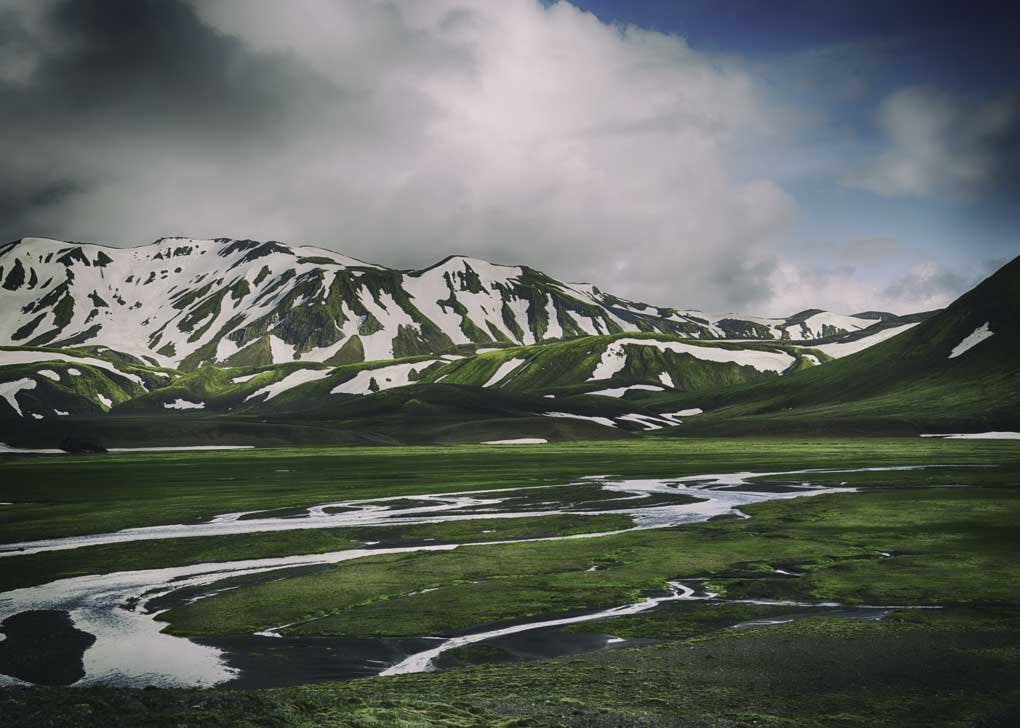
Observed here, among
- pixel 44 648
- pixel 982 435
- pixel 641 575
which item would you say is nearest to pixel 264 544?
pixel 44 648

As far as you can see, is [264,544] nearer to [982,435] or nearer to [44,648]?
[44,648]

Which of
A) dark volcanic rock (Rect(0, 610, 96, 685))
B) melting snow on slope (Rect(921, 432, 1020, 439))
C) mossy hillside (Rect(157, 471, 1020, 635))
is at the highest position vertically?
dark volcanic rock (Rect(0, 610, 96, 685))

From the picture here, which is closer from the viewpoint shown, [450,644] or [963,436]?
[450,644]

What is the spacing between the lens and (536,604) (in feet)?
105

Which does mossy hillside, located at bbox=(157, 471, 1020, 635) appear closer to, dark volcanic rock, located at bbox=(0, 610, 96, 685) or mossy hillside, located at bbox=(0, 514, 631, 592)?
dark volcanic rock, located at bbox=(0, 610, 96, 685)

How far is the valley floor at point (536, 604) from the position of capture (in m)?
18.2

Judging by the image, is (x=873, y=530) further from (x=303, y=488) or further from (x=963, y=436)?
(x=963, y=436)

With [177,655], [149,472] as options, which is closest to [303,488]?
[149,472]

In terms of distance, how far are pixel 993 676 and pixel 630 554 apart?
23551 mm

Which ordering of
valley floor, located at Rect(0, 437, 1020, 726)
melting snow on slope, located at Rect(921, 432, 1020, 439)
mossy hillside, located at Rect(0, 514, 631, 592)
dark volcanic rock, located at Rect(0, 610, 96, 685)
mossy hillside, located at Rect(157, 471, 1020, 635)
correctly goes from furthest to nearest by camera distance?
1. melting snow on slope, located at Rect(921, 432, 1020, 439)
2. mossy hillside, located at Rect(0, 514, 631, 592)
3. mossy hillside, located at Rect(157, 471, 1020, 635)
4. dark volcanic rock, located at Rect(0, 610, 96, 685)
5. valley floor, located at Rect(0, 437, 1020, 726)

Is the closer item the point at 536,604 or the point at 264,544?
the point at 536,604

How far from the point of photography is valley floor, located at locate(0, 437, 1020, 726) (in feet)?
59.9

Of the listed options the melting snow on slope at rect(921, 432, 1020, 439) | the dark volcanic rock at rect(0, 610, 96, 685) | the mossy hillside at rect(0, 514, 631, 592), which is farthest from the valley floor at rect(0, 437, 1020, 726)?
the melting snow on slope at rect(921, 432, 1020, 439)

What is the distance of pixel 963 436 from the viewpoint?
17300cm
